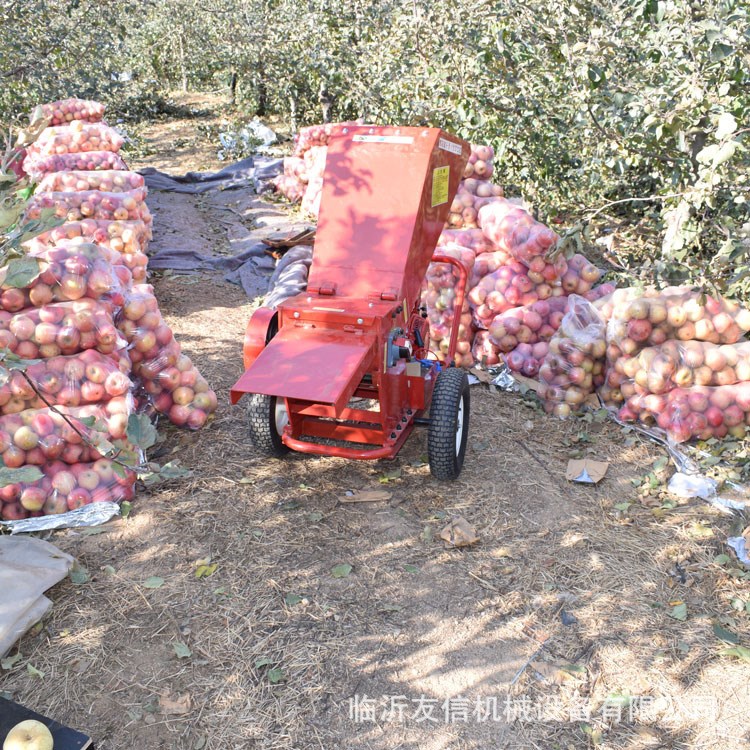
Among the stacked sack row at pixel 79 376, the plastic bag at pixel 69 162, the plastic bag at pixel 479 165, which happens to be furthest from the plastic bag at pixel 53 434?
the plastic bag at pixel 69 162

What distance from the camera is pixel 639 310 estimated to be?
470 cm

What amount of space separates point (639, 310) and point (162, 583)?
3413mm

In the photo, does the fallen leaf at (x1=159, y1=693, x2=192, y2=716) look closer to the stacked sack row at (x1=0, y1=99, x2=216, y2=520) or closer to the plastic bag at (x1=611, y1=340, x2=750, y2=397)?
the stacked sack row at (x1=0, y1=99, x2=216, y2=520)

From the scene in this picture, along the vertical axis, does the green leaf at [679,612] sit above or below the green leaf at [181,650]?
below

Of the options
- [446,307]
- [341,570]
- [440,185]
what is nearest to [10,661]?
[341,570]

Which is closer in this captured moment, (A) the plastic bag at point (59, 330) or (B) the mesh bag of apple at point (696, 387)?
(A) the plastic bag at point (59, 330)

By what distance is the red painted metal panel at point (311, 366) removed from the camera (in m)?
3.29

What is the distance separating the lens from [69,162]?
7.36m

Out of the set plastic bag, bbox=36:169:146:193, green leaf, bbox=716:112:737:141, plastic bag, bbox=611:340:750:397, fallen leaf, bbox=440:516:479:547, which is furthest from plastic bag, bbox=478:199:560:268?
plastic bag, bbox=36:169:146:193

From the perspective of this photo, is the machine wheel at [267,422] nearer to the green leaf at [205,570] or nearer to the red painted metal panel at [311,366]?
the red painted metal panel at [311,366]

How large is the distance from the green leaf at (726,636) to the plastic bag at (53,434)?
289 centimetres

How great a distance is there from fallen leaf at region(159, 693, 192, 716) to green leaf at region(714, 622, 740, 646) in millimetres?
2280

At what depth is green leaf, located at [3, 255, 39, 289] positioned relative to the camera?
6.10ft

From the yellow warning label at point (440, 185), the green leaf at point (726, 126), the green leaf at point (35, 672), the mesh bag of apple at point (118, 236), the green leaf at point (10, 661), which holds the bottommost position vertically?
the green leaf at point (35, 672)
